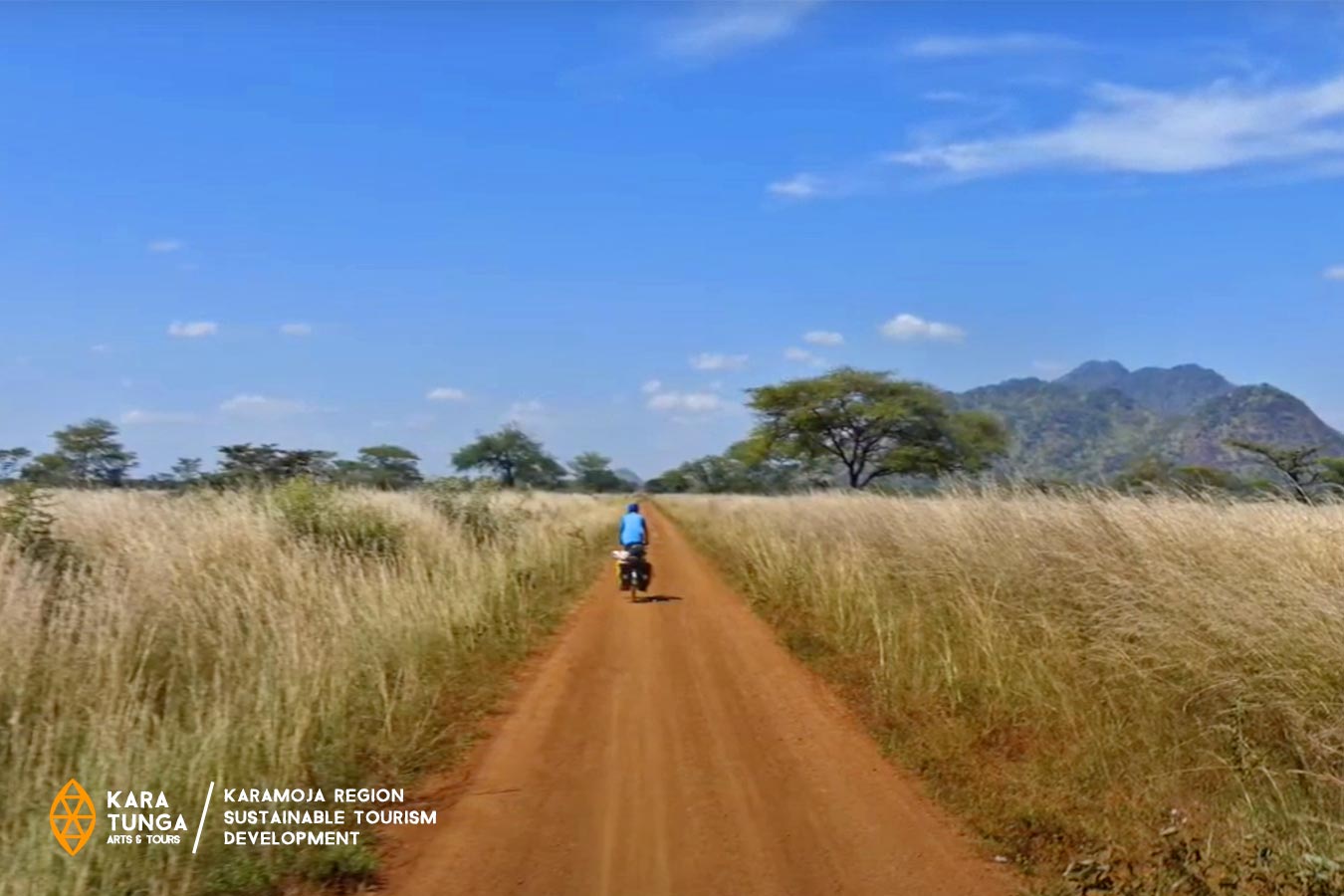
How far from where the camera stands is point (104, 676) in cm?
744

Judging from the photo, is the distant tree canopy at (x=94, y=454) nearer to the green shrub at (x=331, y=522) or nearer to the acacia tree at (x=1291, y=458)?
the green shrub at (x=331, y=522)

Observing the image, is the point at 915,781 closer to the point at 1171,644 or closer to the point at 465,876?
the point at 1171,644

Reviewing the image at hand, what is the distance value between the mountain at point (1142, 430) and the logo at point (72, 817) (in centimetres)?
1124

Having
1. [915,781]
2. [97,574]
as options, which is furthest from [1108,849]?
[97,574]

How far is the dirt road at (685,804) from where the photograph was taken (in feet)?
18.2

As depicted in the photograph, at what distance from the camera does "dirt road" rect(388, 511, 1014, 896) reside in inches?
219

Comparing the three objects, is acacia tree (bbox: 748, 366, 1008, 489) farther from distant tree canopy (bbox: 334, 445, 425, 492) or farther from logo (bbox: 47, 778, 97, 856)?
logo (bbox: 47, 778, 97, 856)

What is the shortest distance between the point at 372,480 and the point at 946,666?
2367 cm

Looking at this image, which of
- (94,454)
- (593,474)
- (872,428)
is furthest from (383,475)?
(593,474)

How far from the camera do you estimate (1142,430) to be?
71.1m

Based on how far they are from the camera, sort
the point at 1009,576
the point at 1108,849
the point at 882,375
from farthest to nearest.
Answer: the point at 882,375, the point at 1009,576, the point at 1108,849

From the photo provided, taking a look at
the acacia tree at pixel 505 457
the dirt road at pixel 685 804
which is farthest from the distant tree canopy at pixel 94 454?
the acacia tree at pixel 505 457

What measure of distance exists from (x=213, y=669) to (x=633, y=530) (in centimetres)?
1039

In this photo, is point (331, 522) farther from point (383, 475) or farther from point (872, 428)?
point (872, 428)
